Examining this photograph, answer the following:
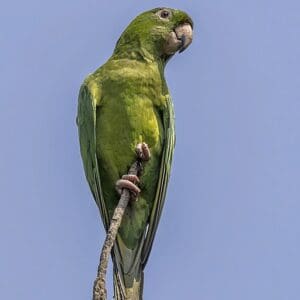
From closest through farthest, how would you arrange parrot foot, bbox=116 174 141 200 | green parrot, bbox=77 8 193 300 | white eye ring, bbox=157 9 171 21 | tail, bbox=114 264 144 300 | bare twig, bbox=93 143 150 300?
bare twig, bbox=93 143 150 300, parrot foot, bbox=116 174 141 200, tail, bbox=114 264 144 300, green parrot, bbox=77 8 193 300, white eye ring, bbox=157 9 171 21

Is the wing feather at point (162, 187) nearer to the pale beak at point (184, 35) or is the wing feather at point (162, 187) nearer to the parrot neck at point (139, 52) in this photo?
the parrot neck at point (139, 52)

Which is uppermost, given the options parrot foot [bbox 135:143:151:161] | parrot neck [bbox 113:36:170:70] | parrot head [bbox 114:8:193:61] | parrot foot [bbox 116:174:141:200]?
parrot head [bbox 114:8:193:61]

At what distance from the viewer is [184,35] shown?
25.5 ft

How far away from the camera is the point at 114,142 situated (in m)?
6.82

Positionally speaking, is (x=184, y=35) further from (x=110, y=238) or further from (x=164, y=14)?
(x=110, y=238)

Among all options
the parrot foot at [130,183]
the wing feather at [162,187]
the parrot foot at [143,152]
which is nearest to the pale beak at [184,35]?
the wing feather at [162,187]

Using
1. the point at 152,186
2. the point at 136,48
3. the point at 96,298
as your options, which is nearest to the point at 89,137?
the point at 152,186

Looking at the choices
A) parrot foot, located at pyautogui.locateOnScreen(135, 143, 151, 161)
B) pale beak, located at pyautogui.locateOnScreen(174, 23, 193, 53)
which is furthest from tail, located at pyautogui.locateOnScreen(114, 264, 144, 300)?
pale beak, located at pyautogui.locateOnScreen(174, 23, 193, 53)

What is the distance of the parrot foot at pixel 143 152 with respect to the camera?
21.4 feet

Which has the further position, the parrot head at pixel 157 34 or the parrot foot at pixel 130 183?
the parrot head at pixel 157 34

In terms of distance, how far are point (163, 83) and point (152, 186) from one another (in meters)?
0.97

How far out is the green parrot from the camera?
267 inches

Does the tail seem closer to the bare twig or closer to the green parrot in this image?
the green parrot

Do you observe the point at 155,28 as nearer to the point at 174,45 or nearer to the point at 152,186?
the point at 174,45
